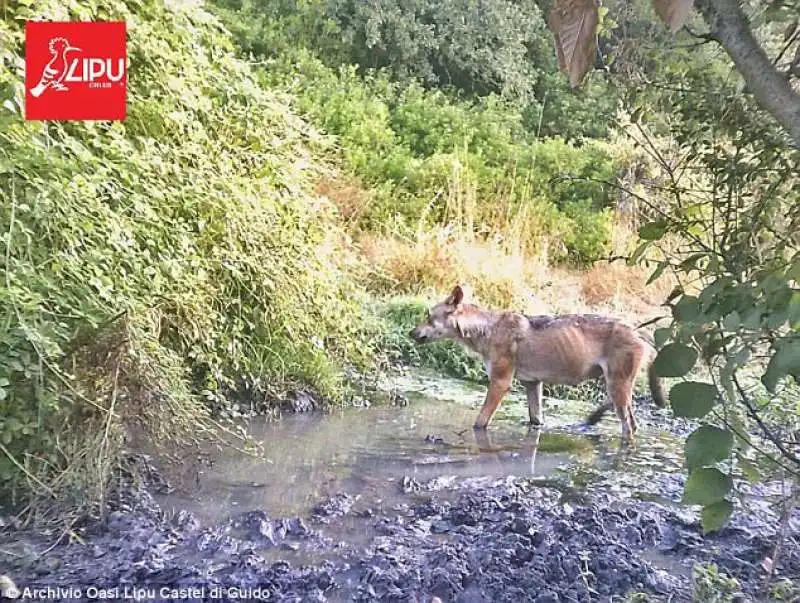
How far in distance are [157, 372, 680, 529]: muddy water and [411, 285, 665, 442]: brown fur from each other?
0.94 ft

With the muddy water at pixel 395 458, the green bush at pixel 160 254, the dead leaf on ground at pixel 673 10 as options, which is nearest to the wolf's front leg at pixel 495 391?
the muddy water at pixel 395 458

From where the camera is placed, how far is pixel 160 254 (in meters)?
5.41

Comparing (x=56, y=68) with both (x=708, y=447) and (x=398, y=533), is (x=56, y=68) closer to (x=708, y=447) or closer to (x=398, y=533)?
(x=398, y=533)

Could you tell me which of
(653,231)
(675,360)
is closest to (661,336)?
(675,360)

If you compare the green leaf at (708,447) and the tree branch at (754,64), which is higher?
the tree branch at (754,64)

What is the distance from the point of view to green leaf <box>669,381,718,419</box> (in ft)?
6.93

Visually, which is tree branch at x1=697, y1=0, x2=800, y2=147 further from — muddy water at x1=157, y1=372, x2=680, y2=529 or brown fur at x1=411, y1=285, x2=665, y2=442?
brown fur at x1=411, y1=285, x2=665, y2=442

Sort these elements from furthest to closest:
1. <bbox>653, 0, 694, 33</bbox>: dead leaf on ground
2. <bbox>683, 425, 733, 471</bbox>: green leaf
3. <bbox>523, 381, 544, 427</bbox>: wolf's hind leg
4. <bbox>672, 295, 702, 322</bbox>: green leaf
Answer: <bbox>523, 381, 544, 427</bbox>: wolf's hind leg < <bbox>672, 295, 702, 322</bbox>: green leaf < <bbox>683, 425, 733, 471</bbox>: green leaf < <bbox>653, 0, 694, 33</bbox>: dead leaf on ground

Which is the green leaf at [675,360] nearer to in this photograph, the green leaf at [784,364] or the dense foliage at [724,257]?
the dense foliage at [724,257]

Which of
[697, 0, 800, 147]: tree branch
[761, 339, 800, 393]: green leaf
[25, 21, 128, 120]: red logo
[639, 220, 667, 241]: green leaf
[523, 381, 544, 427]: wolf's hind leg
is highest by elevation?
[697, 0, 800, 147]: tree branch

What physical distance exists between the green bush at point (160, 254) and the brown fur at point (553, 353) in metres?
1.10

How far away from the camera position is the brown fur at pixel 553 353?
759 centimetres

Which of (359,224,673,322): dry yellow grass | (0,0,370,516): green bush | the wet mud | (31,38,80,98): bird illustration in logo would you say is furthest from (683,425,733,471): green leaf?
(359,224,673,322): dry yellow grass

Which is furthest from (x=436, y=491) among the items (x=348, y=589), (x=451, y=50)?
(x=451, y=50)
